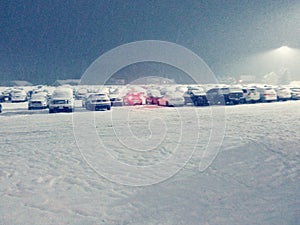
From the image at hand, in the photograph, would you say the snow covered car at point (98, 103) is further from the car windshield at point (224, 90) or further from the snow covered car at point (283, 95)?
the snow covered car at point (283, 95)

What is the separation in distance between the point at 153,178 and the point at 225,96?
1862 centimetres

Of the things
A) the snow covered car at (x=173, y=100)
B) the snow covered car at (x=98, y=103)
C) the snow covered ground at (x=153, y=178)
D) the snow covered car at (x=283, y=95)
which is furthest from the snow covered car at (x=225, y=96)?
the snow covered ground at (x=153, y=178)

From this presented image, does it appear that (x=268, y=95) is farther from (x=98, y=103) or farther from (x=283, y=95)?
(x=98, y=103)

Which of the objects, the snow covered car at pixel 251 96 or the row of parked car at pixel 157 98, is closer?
the row of parked car at pixel 157 98

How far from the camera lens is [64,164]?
6.95 m

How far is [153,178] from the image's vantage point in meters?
6.11

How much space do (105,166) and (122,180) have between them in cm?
97

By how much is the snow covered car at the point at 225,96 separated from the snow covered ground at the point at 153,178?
1308 centimetres

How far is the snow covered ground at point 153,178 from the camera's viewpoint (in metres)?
4.50

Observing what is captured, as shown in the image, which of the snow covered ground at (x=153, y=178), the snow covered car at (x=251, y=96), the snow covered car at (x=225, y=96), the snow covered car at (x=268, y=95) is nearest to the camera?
the snow covered ground at (x=153, y=178)

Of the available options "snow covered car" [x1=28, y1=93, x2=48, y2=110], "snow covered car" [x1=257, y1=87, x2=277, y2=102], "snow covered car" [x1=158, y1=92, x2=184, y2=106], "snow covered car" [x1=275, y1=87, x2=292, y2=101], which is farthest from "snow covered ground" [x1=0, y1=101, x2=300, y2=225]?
"snow covered car" [x1=275, y1=87, x2=292, y2=101]

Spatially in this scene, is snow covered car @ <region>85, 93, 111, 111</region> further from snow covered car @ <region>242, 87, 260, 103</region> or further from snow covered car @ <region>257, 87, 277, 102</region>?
snow covered car @ <region>257, 87, 277, 102</region>

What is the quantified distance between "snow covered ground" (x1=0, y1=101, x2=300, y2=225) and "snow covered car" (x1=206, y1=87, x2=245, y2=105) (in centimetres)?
1308

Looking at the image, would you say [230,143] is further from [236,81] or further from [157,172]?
[236,81]
